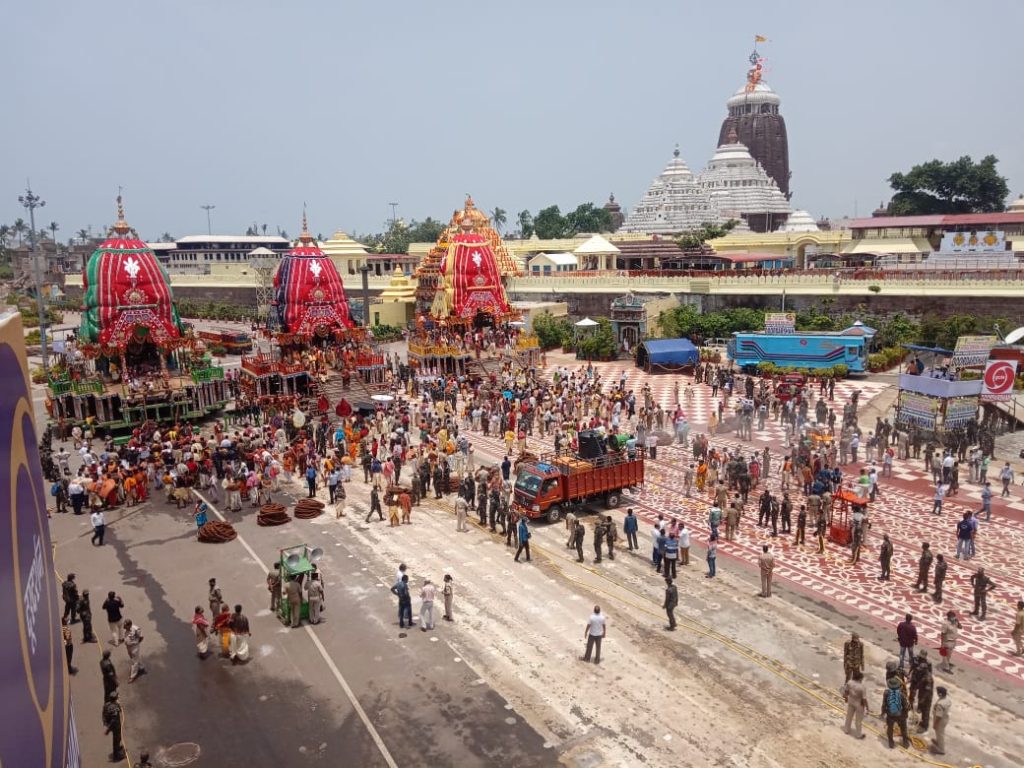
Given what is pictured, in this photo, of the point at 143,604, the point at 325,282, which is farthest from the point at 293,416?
the point at 143,604

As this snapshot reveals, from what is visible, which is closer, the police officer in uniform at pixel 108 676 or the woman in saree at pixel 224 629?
the police officer in uniform at pixel 108 676

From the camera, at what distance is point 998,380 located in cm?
A: 2309

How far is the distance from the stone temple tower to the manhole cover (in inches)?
3452

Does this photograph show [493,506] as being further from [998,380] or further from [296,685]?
[998,380]

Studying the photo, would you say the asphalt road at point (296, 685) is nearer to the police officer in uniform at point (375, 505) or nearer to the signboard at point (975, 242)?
the police officer in uniform at point (375, 505)

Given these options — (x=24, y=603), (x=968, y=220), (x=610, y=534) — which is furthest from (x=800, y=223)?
(x=24, y=603)

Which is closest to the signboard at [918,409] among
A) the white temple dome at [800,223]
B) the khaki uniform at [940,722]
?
the khaki uniform at [940,722]

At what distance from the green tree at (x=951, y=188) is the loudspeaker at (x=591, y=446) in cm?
6458

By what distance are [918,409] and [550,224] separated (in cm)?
7678

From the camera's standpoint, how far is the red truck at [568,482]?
17.8 m

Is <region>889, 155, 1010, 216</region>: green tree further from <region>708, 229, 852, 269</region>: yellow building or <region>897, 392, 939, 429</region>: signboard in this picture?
<region>897, 392, 939, 429</region>: signboard

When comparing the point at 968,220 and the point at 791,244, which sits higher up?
the point at 968,220

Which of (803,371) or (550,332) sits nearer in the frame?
(803,371)

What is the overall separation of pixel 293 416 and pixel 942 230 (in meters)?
50.1
